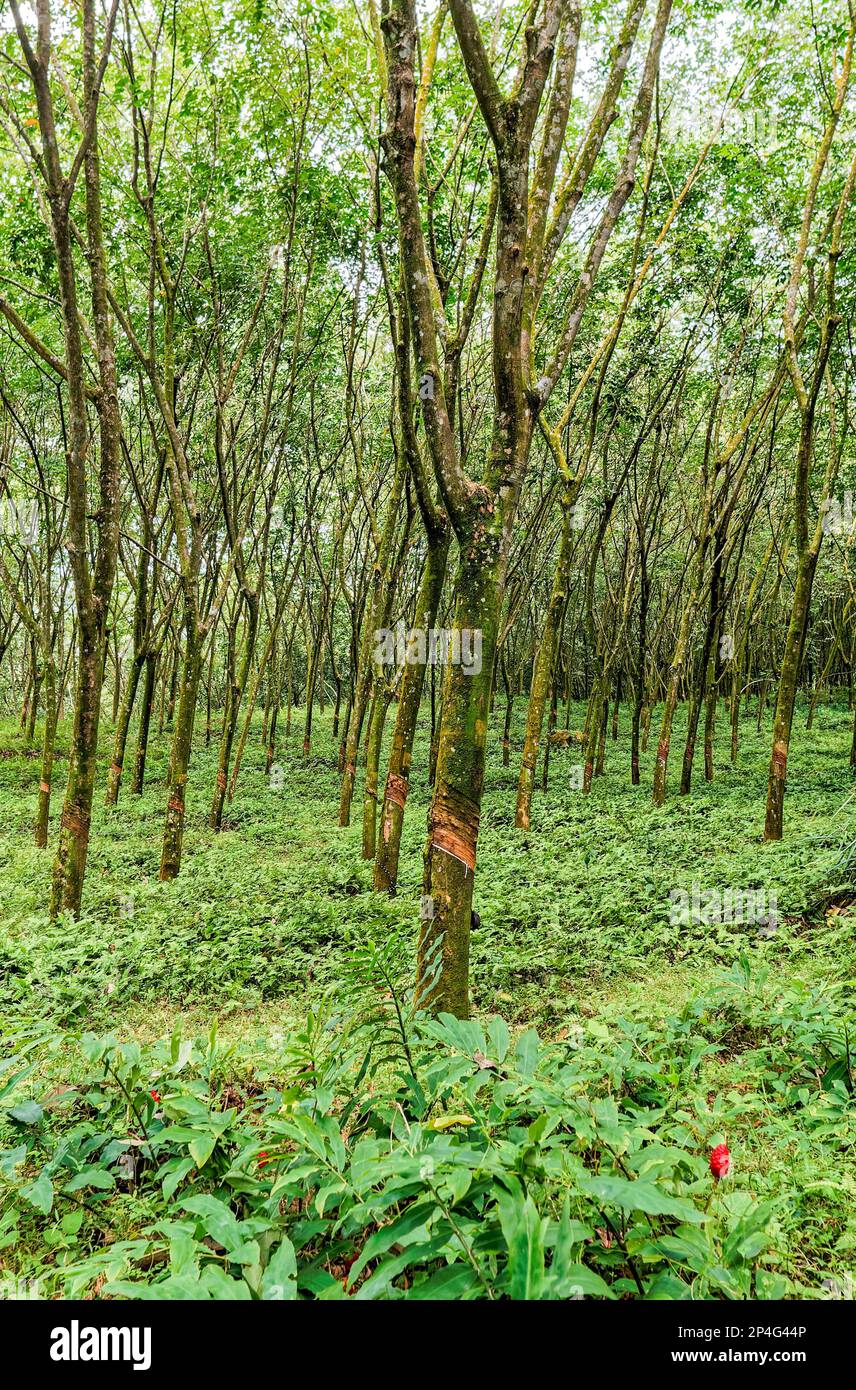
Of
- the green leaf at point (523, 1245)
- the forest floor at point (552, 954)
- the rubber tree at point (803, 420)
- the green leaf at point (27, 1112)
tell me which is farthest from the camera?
the rubber tree at point (803, 420)

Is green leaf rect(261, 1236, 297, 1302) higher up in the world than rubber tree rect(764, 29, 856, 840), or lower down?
lower down

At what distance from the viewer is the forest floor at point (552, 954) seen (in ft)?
7.72

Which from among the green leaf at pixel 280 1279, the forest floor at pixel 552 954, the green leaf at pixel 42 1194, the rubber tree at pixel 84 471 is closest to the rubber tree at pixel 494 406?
the forest floor at pixel 552 954

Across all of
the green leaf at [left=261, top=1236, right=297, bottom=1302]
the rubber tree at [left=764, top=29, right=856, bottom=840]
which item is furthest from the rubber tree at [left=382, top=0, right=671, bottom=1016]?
→ the rubber tree at [left=764, top=29, right=856, bottom=840]

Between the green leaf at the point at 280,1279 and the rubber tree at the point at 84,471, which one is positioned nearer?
the green leaf at the point at 280,1279

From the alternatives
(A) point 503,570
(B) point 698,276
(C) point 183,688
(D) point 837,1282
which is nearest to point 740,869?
(A) point 503,570

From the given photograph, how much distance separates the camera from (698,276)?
10992 millimetres

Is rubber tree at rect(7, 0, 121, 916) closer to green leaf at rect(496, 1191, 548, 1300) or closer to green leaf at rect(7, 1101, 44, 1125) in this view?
green leaf at rect(7, 1101, 44, 1125)

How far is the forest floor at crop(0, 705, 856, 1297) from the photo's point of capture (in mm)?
2352

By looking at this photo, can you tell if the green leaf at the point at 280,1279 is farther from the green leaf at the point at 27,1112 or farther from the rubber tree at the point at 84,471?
the rubber tree at the point at 84,471

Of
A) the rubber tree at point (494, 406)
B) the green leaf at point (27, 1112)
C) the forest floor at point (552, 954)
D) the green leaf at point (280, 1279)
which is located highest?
the rubber tree at point (494, 406)

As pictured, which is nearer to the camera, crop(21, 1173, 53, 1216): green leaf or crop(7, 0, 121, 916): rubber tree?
crop(21, 1173, 53, 1216): green leaf

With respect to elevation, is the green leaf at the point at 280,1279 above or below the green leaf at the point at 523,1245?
below
